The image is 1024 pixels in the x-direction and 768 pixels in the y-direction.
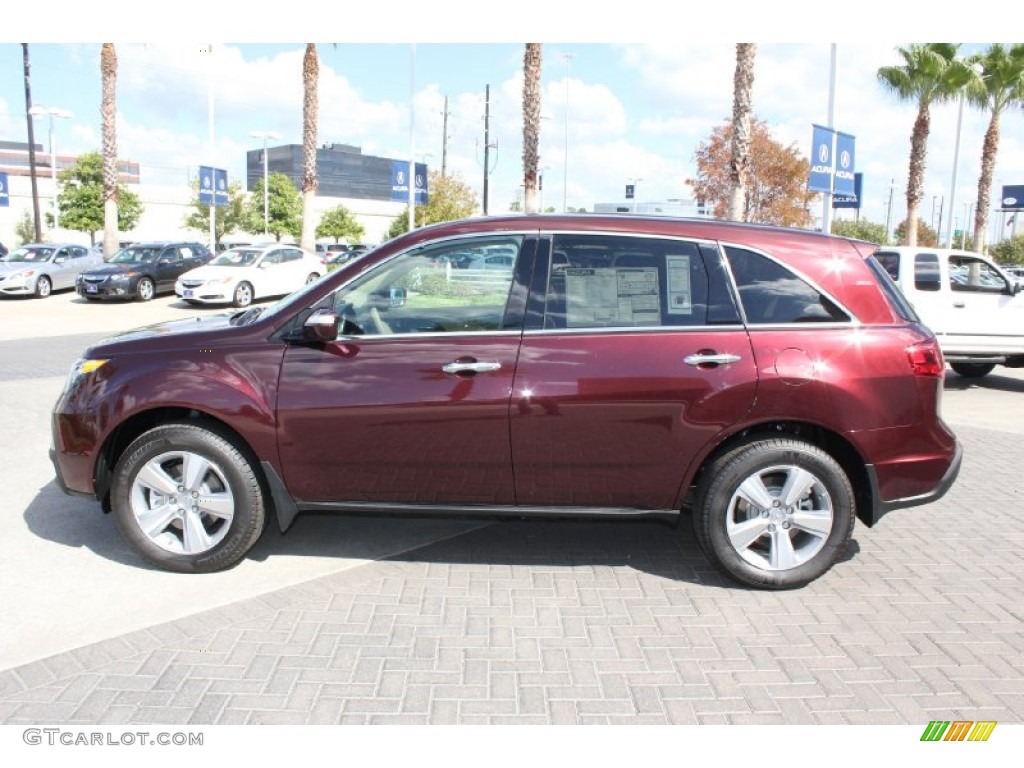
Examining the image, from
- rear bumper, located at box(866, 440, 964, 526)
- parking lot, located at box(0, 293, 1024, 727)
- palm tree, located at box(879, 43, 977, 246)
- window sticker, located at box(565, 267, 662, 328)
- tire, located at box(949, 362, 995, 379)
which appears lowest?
parking lot, located at box(0, 293, 1024, 727)

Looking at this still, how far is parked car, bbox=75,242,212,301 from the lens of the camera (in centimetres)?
2216

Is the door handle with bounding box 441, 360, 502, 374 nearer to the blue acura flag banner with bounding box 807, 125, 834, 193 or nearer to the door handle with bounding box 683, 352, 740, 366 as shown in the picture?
the door handle with bounding box 683, 352, 740, 366

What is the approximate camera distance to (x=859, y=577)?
14.5 feet

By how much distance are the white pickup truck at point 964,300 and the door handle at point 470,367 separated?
8532 millimetres

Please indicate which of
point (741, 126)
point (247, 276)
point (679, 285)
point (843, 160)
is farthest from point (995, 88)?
point (679, 285)

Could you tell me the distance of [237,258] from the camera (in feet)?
73.8

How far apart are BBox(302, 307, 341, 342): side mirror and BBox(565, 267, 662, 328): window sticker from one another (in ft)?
3.73

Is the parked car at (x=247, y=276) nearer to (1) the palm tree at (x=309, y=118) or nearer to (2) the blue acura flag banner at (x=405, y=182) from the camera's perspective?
(1) the palm tree at (x=309, y=118)

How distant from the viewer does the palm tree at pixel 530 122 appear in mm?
20844

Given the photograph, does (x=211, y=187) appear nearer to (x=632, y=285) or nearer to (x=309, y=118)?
(x=309, y=118)

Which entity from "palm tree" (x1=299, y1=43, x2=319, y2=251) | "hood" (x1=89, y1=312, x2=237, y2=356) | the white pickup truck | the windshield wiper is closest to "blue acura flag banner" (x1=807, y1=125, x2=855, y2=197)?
the white pickup truck

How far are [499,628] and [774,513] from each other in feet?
4.89

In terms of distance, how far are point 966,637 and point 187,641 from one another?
348 centimetres
